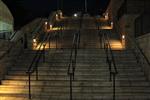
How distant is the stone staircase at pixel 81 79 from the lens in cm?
1377

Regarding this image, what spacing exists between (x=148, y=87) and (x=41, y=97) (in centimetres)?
420

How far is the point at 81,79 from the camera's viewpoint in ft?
50.2

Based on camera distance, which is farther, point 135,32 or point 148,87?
point 135,32

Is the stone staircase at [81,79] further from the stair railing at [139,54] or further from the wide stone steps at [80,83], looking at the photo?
the stair railing at [139,54]

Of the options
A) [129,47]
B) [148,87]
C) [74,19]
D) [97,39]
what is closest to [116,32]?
[97,39]

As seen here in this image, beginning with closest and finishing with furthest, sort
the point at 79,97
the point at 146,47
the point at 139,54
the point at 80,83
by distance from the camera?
the point at 79,97, the point at 80,83, the point at 146,47, the point at 139,54

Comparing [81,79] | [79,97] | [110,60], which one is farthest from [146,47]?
[79,97]

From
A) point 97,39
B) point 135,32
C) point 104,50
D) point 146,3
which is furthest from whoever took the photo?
point 146,3

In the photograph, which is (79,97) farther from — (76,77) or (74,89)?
(76,77)

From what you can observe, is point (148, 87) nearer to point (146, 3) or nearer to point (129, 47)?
point (129, 47)

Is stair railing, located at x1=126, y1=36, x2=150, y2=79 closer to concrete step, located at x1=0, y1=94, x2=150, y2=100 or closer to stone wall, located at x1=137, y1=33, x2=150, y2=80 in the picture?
stone wall, located at x1=137, y1=33, x2=150, y2=80

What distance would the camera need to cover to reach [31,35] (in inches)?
854

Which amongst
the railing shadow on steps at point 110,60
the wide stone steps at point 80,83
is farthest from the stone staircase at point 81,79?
the railing shadow on steps at point 110,60

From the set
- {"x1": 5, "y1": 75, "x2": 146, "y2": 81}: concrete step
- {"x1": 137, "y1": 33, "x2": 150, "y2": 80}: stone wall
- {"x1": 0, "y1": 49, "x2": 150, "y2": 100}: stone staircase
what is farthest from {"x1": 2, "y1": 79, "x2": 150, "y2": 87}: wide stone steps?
{"x1": 137, "y1": 33, "x2": 150, "y2": 80}: stone wall
